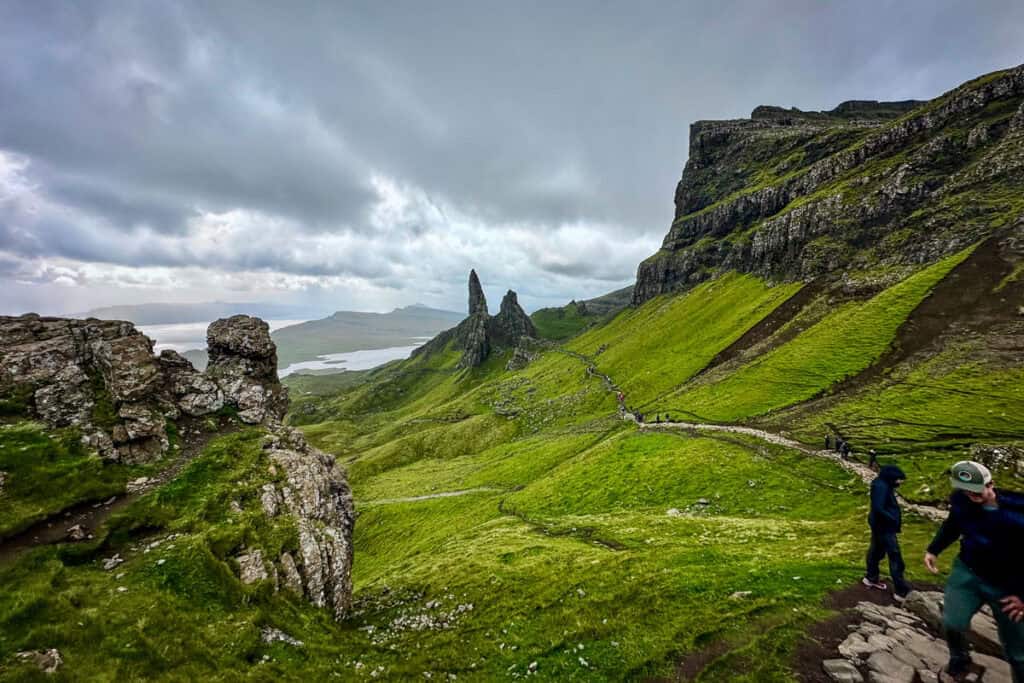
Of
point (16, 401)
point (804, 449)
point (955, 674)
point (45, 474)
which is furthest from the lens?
point (804, 449)

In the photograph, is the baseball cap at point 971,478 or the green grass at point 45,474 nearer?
the baseball cap at point 971,478

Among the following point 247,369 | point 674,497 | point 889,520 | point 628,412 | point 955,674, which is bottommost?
point 628,412

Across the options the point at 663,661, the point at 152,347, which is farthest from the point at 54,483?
the point at 663,661

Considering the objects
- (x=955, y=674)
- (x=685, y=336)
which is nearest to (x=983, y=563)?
(x=955, y=674)

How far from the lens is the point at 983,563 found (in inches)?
342

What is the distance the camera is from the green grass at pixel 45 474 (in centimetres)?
1905

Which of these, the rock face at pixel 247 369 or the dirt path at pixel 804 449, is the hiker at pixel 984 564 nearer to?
the dirt path at pixel 804 449

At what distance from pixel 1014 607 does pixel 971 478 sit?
2609 millimetres

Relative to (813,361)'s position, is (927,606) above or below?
below

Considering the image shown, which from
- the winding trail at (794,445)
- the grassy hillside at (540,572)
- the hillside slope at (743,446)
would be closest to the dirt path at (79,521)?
the grassy hillside at (540,572)

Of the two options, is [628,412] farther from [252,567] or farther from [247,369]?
[252,567]

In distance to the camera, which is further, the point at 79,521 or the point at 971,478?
the point at 79,521

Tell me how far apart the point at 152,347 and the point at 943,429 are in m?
72.3

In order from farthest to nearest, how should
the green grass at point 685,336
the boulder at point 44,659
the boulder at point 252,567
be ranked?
1. the green grass at point 685,336
2. the boulder at point 252,567
3. the boulder at point 44,659
